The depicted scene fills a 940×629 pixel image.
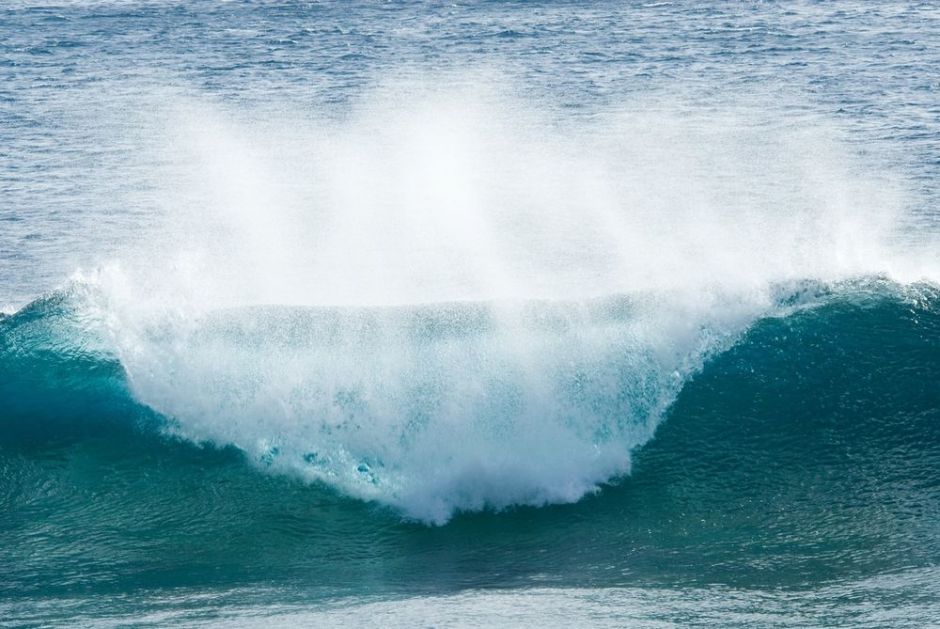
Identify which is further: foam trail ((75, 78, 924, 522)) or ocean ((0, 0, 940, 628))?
foam trail ((75, 78, 924, 522))

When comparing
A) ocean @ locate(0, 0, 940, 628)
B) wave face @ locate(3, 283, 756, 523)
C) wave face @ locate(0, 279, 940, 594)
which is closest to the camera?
ocean @ locate(0, 0, 940, 628)

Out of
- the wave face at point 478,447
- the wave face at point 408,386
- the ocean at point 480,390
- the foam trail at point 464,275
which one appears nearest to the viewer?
the ocean at point 480,390

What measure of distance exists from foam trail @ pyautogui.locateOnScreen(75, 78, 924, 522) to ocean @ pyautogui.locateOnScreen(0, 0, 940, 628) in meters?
0.05

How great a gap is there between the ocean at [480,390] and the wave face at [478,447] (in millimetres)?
38

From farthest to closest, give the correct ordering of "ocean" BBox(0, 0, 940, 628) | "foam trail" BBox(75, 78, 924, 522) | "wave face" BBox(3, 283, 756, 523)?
"foam trail" BBox(75, 78, 924, 522) < "wave face" BBox(3, 283, 756, 523) < "ocean" BBox(0, 0, 940, 628)

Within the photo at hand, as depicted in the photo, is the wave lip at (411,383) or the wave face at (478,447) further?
the wave lip at (411,383)

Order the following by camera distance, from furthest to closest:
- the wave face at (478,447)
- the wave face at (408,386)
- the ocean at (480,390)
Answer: the wave face at (408,386) < the wave face at (478,447) < the ocean at (480,390)

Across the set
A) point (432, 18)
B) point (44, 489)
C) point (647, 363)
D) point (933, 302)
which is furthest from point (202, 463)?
point (432, 18)

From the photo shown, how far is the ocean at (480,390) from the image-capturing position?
40.7 feet

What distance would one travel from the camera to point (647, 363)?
1472 cm

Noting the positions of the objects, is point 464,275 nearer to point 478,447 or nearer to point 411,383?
point 411,383

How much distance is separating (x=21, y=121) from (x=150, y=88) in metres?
3.87

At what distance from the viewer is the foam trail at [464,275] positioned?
14.2m

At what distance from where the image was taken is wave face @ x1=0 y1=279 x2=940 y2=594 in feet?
42.2
